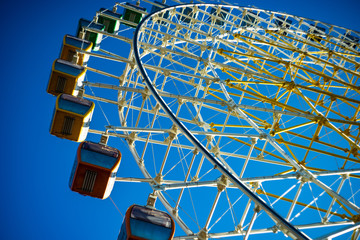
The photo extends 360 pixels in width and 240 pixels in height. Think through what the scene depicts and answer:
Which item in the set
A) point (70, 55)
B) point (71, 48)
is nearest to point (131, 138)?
point (70, 55)

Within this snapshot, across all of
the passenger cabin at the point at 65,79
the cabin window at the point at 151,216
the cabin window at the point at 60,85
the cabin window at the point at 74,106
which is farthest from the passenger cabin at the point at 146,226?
the cabin window at the point at 60,85

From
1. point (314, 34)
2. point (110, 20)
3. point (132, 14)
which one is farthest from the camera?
point (314, 34)

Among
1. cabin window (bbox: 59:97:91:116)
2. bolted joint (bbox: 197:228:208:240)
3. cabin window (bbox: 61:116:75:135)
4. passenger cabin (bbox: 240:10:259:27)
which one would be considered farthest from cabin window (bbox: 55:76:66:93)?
passenger cabin (bbox: 240:10:259:27)

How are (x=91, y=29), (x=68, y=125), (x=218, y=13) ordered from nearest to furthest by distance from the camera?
(x=68, y=125) < (x=91, y=29) < (x=218, y=13)

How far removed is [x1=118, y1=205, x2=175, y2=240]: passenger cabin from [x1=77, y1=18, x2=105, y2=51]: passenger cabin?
1074 cm

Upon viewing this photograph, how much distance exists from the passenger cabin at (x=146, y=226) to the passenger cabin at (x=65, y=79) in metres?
6.24

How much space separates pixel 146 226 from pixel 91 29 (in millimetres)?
11381

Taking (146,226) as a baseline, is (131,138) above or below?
above

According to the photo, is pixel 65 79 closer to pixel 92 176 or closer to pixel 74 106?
pixel 74 106

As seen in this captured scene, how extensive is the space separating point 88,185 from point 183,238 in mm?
3341

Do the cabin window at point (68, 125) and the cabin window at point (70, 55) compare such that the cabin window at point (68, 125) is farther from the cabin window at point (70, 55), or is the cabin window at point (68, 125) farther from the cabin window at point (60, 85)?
the cabin window at point (70, 55)

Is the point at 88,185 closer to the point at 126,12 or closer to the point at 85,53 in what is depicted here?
the point at 85,53

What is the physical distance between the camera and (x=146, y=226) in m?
10.7

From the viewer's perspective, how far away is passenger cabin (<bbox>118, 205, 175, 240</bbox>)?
34.5ft
